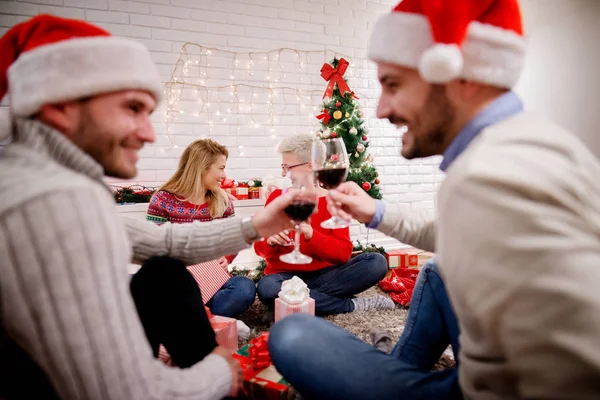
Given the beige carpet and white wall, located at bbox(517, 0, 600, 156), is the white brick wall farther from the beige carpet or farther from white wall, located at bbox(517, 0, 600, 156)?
the beige carpet

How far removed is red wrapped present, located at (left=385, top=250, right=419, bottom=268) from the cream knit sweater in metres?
2.55

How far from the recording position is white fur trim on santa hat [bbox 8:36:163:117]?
807 mm

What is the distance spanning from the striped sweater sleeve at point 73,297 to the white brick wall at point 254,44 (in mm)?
2843

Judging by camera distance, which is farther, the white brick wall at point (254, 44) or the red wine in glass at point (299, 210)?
the white brick wall at point (254, 44)

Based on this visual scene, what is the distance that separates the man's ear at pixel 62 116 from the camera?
2.70ft

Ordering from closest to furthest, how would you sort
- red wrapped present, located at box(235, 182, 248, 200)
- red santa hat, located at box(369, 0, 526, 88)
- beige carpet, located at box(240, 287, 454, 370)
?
1. red santa hat, located at box(369, 0, 526, 88)
2. beige carpet, located at box(240, 287, 454, 370)
3. red wrapped present, located at box(235, 182, 248, 200)

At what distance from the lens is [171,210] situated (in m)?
2.28

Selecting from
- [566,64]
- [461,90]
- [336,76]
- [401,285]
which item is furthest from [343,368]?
[566,64]

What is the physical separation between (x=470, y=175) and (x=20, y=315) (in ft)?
2.63

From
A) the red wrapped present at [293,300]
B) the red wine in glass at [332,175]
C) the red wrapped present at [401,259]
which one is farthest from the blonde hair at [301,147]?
the red wrapped present at [401,259]

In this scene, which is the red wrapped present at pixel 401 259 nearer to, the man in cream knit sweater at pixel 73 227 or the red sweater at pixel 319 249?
the red sweater at pixel 319 249

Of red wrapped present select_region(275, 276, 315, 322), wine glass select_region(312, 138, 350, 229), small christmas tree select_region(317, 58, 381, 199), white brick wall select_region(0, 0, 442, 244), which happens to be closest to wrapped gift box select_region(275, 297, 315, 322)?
red wrapped present select_region(275, 276, 315, 322)

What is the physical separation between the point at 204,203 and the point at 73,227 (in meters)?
1.79

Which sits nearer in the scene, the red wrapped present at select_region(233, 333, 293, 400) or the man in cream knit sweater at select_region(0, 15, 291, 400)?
the man in cream knit sweater at select_region(0, 15, 291, 400)
